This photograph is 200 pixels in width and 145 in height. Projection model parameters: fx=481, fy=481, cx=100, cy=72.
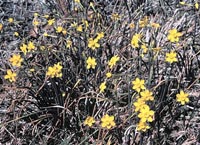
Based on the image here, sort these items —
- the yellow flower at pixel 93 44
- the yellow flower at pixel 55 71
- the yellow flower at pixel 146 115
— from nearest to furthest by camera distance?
the yellow flower at pixel 146 115 < the yellow flower at pixel 55 71 < the yellow flower at pixel 93 44

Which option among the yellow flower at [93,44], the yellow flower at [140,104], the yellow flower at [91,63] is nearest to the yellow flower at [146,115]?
the yellow flower at [140,104]

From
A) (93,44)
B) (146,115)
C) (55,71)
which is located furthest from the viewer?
(93,44)

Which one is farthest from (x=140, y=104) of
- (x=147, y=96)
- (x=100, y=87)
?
(x=100, y=87)

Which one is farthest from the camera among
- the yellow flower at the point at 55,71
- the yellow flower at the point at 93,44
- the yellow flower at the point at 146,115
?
the yellow flower at the point at 93,44

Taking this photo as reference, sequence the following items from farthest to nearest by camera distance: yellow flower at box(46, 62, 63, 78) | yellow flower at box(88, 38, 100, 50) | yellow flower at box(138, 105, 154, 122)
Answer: yellow flower at box(88, 38, 100, 50), yellow flower at box(46, 62, 63, 78), yellow flower at box(138, 105, 154, 122)

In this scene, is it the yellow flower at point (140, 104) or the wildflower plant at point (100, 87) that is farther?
the wildflower plant at point (100, 87)

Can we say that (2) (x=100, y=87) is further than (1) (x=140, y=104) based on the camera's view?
Yes

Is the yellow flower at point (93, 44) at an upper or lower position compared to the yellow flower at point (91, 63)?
upper

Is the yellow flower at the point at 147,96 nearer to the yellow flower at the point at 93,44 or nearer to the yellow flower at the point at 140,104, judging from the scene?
the yellow flower at the point at 140,104

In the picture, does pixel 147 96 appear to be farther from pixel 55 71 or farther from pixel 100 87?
pixel 55 71


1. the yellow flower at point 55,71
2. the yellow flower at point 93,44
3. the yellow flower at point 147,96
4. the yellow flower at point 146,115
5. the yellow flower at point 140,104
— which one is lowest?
the yellow flower at point 146,115

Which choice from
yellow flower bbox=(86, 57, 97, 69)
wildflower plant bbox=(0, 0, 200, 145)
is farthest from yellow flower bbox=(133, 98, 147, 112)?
yellow flower bbox=(86, 57, 97, 69)

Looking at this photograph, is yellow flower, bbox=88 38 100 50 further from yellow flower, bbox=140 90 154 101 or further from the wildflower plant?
yellow flower, bbox=140 90 154 101

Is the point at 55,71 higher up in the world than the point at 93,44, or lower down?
lower down
